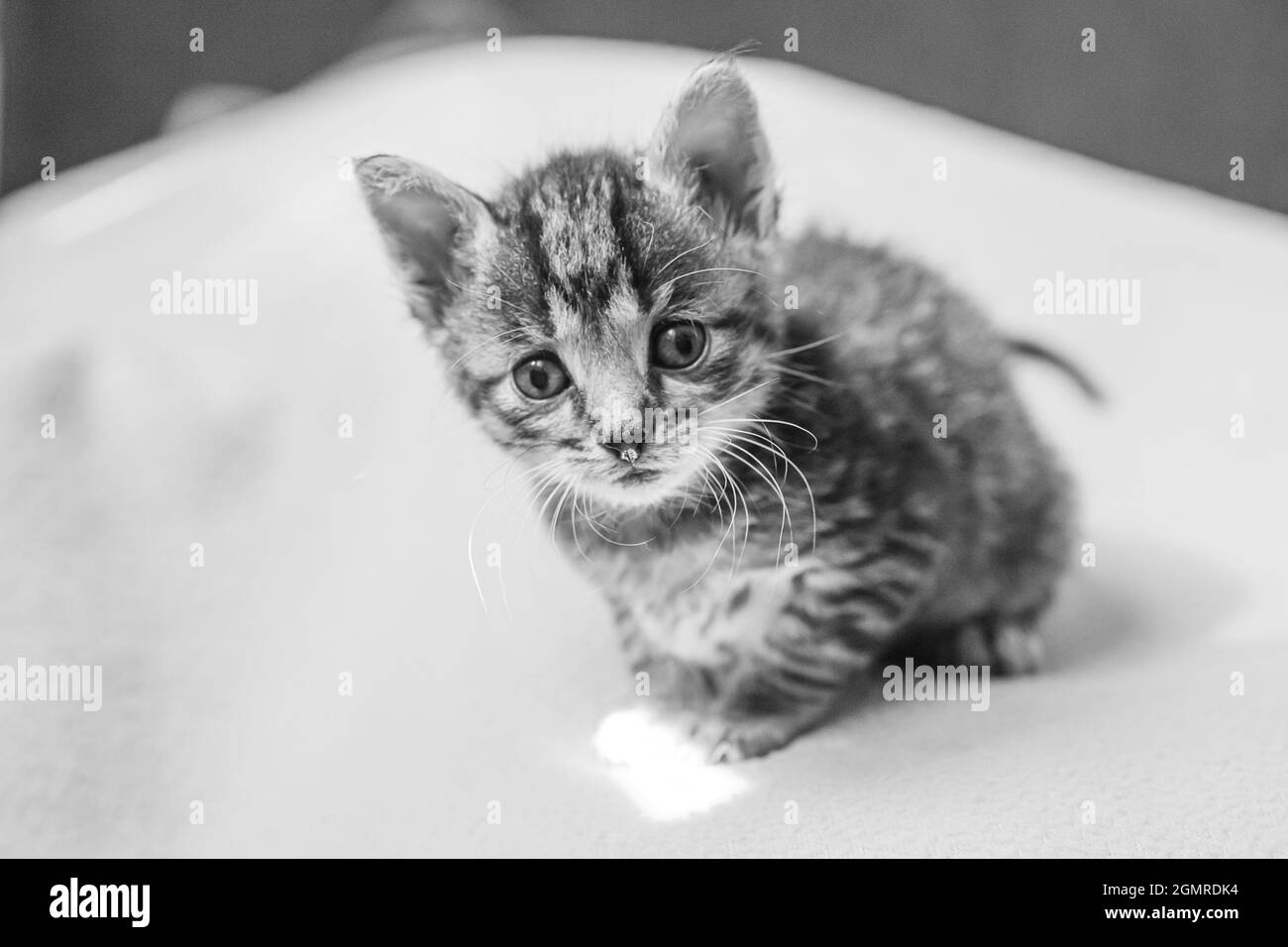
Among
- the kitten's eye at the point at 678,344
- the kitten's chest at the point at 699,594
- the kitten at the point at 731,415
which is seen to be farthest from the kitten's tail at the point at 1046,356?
the kitten's eye at the point at 678,344

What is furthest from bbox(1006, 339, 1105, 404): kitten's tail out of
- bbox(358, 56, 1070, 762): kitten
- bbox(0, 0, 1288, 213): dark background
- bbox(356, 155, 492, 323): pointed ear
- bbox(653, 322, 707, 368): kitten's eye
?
bbox(356, 155, 492, 323): pointed ear

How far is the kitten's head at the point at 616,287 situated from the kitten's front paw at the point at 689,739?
317 mm

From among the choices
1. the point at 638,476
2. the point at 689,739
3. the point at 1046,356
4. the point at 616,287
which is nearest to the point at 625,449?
the point at 638,476

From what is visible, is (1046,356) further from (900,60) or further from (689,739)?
(689,739)

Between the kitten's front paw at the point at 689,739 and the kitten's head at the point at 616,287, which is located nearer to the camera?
the kitten's head at the point at 616,287

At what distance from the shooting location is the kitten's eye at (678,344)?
1.04m

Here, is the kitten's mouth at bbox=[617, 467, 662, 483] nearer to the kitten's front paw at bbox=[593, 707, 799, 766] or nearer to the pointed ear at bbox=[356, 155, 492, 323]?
the pointed ear at bbox=[356, 155, 492, 323]

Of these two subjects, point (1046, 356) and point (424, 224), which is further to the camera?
point (1046, 356)

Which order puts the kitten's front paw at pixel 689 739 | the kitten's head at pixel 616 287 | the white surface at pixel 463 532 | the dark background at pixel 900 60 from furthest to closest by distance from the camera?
the dark background at pixel 900 60 → the kitten's front paw at pixel 689 739 → the white surface at pixel 463 532 → the kitten's head at pixel 616 287

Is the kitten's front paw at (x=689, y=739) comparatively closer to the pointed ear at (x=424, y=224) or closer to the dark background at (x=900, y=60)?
the pointed ear at (x=424, y=224)

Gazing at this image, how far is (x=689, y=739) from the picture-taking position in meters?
1.30

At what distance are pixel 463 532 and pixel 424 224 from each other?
49 centimetres

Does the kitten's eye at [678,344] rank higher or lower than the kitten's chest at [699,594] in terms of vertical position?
higher
